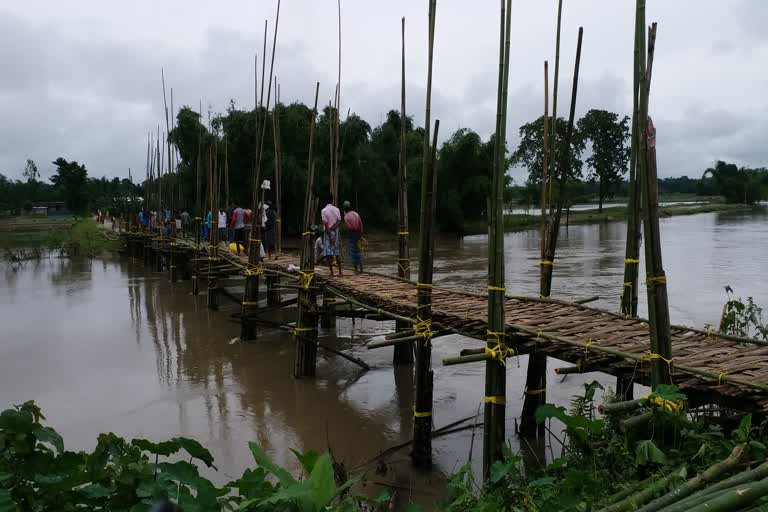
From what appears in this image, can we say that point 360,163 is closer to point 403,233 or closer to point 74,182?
point 403,233

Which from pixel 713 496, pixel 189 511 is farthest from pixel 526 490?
pixel 189 511

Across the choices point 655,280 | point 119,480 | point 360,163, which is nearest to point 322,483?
point 119,480

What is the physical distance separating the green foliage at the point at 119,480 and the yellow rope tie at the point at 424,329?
10.4 feet

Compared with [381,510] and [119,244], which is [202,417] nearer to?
[381,510]

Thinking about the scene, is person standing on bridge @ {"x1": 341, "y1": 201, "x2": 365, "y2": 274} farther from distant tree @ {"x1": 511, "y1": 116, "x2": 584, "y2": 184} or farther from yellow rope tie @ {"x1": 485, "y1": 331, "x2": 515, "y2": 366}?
distant tree @ {"x1": 511, "y1": 116, "x2": 584, "y2": 184}

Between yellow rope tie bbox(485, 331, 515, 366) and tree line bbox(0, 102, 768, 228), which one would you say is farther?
tree line bbox(0, 102, 768, 228)

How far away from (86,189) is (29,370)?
46.1 meters

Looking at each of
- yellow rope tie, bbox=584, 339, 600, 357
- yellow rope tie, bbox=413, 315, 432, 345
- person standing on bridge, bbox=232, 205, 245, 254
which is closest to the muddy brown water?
yellow rope tie, bbox=413, 315, 432, 345

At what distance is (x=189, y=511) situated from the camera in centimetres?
227

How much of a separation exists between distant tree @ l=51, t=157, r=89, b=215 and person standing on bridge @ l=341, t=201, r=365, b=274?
143 feet

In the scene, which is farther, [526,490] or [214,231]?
[214,231]

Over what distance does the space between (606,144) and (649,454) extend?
47.9m

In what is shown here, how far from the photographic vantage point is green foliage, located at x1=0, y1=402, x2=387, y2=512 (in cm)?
234

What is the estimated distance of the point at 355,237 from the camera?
34.6ft
